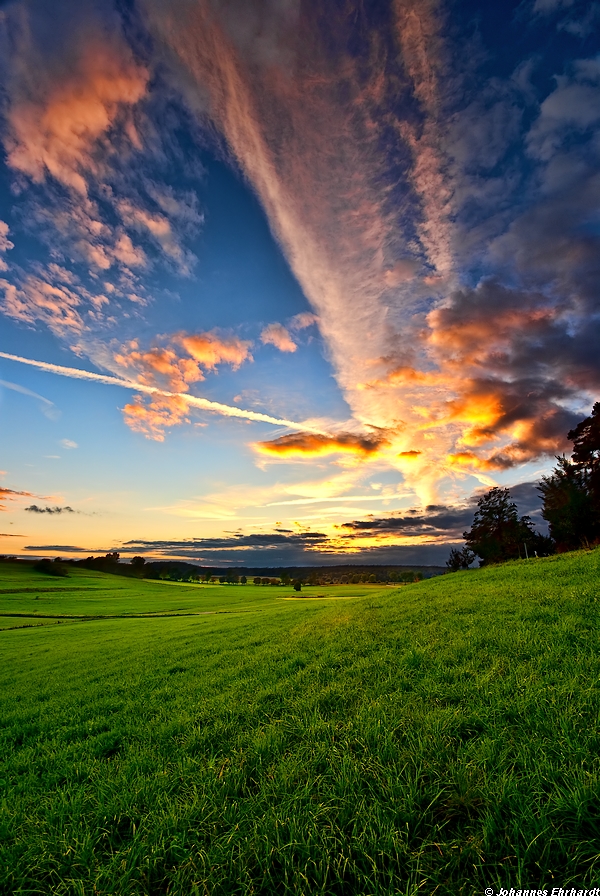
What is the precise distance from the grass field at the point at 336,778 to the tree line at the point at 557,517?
36.0 meters

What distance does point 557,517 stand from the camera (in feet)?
170

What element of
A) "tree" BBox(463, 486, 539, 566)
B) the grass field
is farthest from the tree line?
the grass field

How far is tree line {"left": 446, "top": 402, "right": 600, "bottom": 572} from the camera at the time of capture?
45.5 meters

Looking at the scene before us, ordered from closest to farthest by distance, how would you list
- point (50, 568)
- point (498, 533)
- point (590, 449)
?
point (590, 449), point (498, 533), point (50, 568)

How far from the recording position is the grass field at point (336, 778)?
113 inches

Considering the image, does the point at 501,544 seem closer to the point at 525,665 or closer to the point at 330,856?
the point at 525,665

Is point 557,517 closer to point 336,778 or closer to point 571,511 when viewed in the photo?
point 571,511

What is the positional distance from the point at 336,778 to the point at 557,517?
59.7 m

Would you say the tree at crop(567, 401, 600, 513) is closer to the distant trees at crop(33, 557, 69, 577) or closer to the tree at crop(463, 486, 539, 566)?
the tree at crop(463, 486, 539, 566)

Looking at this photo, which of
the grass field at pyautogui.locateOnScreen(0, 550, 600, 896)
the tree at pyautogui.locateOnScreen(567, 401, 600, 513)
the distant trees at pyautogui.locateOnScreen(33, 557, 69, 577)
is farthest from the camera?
the distant trees at pyautogui.locateOnScreen(33, 557, 69, 577)

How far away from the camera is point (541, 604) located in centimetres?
1001

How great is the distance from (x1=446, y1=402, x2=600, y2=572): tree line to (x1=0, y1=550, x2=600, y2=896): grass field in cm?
3603

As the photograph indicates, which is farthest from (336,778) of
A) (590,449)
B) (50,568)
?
(50,568)

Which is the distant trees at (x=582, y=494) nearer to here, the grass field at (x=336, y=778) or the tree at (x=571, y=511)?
the tree at (x=571, y=511)
